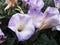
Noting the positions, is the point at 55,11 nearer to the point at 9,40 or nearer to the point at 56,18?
the point at 56,18

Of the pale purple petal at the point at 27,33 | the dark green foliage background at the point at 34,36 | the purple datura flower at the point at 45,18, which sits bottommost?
the dark green foliage background at the point at 34,36

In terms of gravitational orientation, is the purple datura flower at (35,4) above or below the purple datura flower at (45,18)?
above

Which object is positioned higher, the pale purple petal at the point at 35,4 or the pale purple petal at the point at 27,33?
the pale purple petal at the point at 35,4

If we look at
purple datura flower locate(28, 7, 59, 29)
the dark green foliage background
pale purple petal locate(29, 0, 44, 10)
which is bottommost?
the dark green foliage background

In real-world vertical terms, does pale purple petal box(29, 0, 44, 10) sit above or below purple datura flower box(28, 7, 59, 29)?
above
